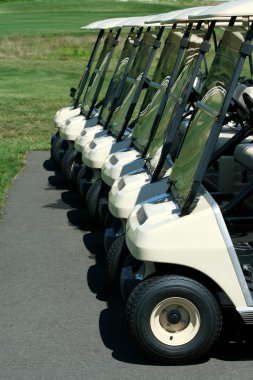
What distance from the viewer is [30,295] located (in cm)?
553

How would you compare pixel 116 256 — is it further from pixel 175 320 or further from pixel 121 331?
pixel 175 320

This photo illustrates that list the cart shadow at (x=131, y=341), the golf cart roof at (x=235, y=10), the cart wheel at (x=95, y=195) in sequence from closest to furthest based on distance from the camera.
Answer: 1. the golf cart roof at (x=235, y=10)
2. the cart shadow at (x=131, y=341)
3. the cart wheel at (x=95, y=195)

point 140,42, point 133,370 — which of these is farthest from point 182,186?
point 140,42

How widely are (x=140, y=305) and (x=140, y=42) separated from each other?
4007mm

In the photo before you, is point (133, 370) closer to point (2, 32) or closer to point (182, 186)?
point (182, 186)

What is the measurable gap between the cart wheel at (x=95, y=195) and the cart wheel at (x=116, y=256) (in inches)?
63.5

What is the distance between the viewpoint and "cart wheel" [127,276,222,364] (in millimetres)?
4254

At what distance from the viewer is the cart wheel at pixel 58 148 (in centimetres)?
969

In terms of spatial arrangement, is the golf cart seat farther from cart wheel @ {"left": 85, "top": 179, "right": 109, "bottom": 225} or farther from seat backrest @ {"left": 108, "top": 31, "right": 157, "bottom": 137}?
seat backrest @ {"left": 108, "top": 31, "right": 157, "bottom": 137}

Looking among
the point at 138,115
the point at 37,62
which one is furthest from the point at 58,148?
the point at 37,62

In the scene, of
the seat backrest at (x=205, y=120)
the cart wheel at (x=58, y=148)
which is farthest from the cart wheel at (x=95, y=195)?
the cart wheel at (x=58, y=148)

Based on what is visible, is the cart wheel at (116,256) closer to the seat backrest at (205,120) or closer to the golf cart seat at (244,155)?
the seat backrest at (205,120)

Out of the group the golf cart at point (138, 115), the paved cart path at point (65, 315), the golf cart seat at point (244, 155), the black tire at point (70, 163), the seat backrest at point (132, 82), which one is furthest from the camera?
the black tire at point (70, 163)

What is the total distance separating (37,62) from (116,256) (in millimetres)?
25151
